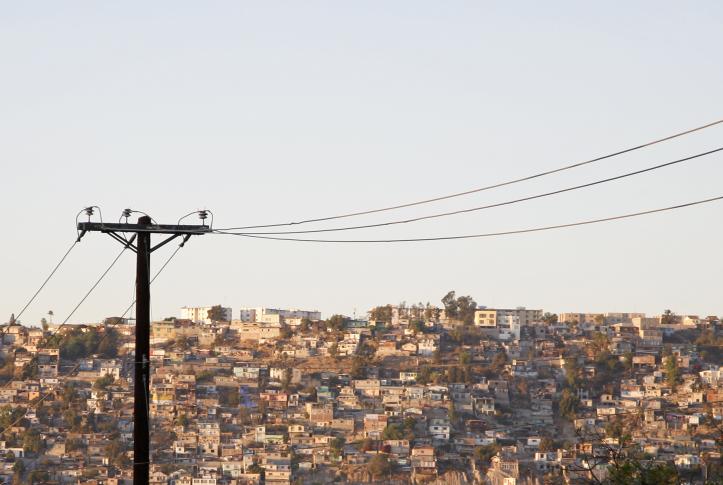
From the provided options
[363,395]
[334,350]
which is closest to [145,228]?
[363,395]

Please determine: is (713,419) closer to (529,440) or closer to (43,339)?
(529,440)

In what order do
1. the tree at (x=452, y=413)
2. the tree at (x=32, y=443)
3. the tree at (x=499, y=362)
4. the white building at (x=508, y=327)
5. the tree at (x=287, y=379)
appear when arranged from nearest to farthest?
the tree at (x=32, y=443)
the tree at (x=452, y=413)
the tree at (x=287, y=379)
the tree at (x=499, y=362)
the white building at (x=508, y=327)

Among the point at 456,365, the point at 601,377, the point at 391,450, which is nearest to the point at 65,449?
Result: the point at 391,450

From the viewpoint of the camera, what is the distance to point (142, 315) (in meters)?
16.5

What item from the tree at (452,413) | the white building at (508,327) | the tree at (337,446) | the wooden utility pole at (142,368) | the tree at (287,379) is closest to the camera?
the wooden utility pole at (142,368)

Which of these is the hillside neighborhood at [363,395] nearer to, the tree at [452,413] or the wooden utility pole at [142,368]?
the tree at [452,413]

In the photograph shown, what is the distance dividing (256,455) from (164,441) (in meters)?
7.28

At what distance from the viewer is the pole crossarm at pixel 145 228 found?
56.2ft

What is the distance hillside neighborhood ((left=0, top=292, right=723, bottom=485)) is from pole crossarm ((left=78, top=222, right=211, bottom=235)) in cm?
6924

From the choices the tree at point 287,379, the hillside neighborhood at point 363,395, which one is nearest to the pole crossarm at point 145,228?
the hillside neighborhood at point 363,395

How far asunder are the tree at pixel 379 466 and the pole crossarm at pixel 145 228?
8206 centimetres

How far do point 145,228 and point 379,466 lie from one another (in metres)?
83.4

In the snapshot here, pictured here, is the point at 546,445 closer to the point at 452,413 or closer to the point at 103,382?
the point at 452,413

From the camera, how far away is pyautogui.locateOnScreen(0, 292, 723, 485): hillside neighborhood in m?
99.8
